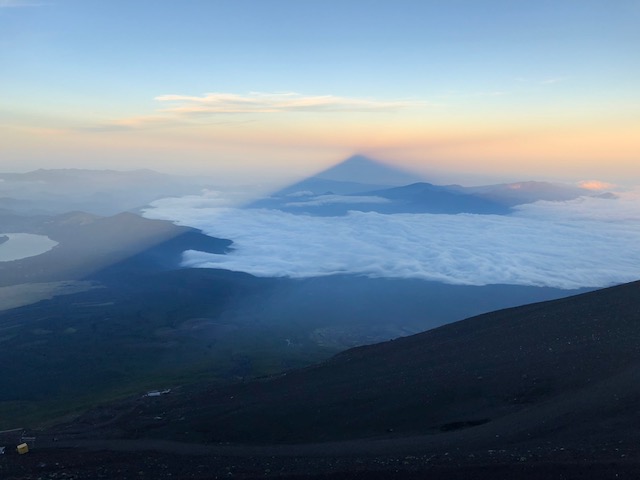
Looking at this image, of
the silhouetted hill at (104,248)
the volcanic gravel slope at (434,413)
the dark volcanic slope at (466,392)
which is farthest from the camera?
the silhouetted hill at (104,248)

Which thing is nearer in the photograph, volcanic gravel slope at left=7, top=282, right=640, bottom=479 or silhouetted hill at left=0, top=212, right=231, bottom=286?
volcanic gravel slope at left=7, top=282, right=640, bottom=479

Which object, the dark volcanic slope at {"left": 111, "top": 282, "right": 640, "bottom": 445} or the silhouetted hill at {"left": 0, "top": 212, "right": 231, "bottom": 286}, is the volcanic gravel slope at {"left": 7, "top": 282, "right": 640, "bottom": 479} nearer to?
the dark volcanic slope at {"left": 111, "top": 282, "right": 640, "bottom": 445}

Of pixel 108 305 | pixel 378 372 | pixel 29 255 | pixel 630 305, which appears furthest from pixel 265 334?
pixel 29 255

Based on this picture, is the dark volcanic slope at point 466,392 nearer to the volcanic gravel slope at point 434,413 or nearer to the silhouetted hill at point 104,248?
the volcanic gravel slope at point 434,413

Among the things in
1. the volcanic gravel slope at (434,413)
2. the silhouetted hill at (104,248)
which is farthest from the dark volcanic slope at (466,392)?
the silhouetted hill at (104,248)

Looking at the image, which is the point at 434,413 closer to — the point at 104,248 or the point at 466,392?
the point at 466,392

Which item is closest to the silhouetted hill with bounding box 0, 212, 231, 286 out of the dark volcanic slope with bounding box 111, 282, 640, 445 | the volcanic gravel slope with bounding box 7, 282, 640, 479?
the volcanic gravel slope with bounding box 7, 282, 640, 479

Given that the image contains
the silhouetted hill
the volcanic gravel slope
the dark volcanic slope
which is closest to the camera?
the volcanic gravel slope

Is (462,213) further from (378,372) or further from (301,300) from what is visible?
Result: (378,372)

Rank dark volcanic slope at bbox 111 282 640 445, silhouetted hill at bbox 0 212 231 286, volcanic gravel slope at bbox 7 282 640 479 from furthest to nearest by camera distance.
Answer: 1. silhouetted hill at bbox 0 212 231 286
2. dark volcanic slope at bbox 111 282 640 445
3. volcanic gravel slope at bbox 7 282 640 479
